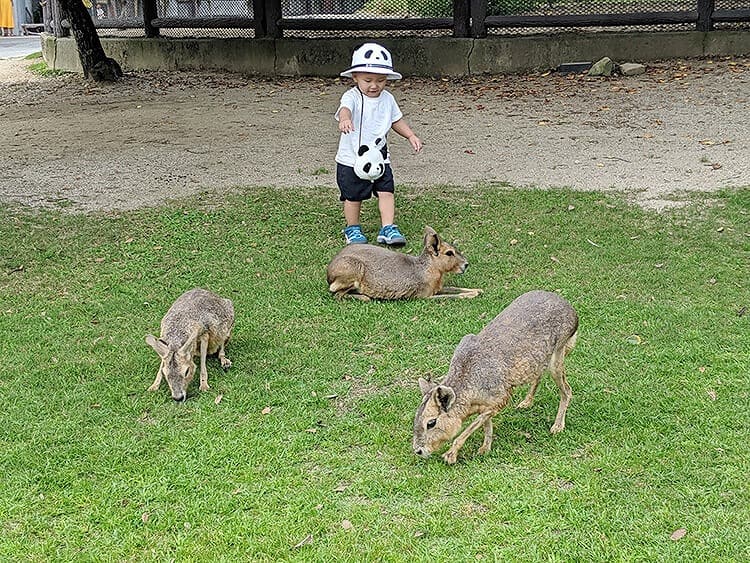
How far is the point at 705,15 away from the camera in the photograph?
13359 millimetres

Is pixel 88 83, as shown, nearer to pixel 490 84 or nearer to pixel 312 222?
pixel 490 84

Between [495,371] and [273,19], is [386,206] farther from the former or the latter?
[273,19]

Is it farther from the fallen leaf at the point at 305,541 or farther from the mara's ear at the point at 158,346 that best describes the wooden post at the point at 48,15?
the fallen leaf at the point at 305,541

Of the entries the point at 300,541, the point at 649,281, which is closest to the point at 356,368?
the point at 300,541

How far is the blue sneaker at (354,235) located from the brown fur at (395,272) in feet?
3.31

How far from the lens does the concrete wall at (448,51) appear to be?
1345cm

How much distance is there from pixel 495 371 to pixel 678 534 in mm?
953

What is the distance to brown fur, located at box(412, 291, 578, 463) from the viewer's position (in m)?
3.83

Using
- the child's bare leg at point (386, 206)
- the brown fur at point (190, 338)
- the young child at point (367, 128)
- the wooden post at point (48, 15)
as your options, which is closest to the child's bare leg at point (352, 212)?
the young child at point (367, 128)

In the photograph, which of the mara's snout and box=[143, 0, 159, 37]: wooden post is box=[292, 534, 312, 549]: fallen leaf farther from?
box=[143, 0, 159, 37]: wooden post

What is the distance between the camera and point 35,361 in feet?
16.8


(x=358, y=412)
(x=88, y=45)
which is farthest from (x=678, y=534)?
(x=88, y=45)

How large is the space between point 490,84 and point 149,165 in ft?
18.3

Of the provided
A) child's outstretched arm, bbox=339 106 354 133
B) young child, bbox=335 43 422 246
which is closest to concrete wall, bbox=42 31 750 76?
young child, bbox=335 43 422 246
